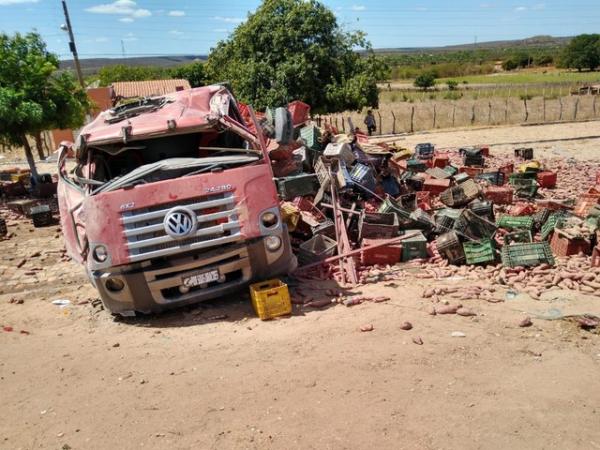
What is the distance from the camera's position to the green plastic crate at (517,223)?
861 cm

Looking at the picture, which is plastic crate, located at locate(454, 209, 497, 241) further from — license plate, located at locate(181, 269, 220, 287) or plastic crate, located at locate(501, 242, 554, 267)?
license plate, located at locate(181, 269, 220, 287)

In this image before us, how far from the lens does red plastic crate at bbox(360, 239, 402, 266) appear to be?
7.75m

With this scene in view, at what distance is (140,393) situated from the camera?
4586 millimetres

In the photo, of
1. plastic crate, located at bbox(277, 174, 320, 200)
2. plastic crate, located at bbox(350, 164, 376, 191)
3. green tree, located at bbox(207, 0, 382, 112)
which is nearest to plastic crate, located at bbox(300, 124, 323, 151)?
plastic crate, located at bbox(350, 164, 376, 191)

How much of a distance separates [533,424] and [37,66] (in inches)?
589

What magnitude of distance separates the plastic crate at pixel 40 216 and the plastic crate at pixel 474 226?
9.18 meters

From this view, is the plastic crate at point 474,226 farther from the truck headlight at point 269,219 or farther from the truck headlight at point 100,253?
the truck headlight at point 100,253

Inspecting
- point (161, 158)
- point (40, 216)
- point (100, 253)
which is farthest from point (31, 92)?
point (100, 253)

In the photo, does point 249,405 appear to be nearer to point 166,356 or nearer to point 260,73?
point 166,356

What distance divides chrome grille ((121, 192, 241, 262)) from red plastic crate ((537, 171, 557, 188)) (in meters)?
9.26

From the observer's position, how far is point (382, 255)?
7781 mm

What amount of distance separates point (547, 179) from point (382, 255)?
6.69 meters

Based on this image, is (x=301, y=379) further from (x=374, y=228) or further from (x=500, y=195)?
(x=500, y=195)

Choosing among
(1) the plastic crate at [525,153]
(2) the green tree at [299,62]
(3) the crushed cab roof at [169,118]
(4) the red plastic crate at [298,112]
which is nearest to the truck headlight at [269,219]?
(3) the crushed cab roof at [169,118]
